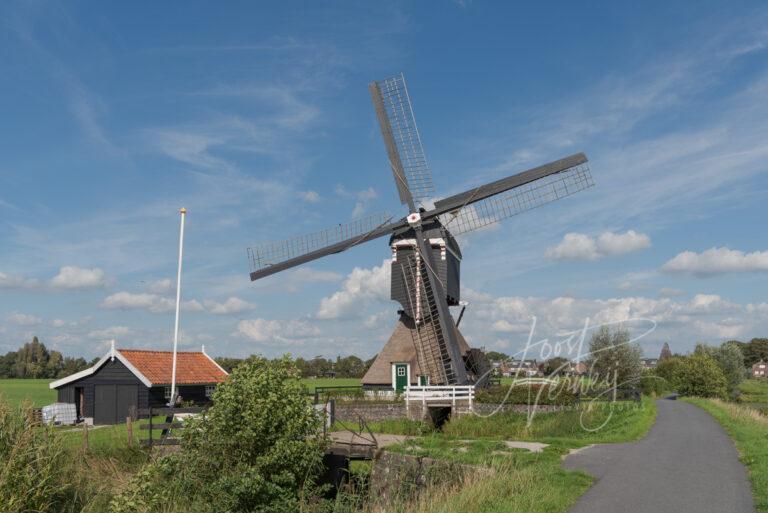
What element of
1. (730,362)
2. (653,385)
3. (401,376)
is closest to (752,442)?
(401,376)

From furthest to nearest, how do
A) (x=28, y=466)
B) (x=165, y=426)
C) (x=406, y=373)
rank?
(x=406, y=373)
(x=165, y=426)
(x=28, y=466)

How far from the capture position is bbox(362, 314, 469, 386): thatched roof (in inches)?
1324

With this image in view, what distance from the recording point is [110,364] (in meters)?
33.8

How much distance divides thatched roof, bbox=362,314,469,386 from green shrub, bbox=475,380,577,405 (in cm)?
424

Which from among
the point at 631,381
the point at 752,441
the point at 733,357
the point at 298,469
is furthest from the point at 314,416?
the point at 733,357

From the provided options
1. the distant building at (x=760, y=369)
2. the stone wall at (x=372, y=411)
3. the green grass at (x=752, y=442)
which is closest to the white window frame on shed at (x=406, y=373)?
the stone wall at (x=372, y=411)

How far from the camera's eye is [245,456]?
46.0 feet

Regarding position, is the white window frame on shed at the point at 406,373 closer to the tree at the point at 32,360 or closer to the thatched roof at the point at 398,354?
the thatched roof at the point at 398,354

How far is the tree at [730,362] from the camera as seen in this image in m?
64.2

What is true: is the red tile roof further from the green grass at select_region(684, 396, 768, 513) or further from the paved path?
the green grass at select_region(684, 396, 768, 513)

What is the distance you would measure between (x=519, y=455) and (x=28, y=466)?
33.9 feet

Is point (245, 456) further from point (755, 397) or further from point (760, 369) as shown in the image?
point (760, 369)

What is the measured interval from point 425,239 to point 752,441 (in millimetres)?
16646

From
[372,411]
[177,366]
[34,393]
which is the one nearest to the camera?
[372,411]
